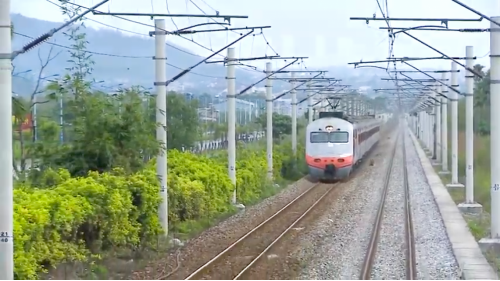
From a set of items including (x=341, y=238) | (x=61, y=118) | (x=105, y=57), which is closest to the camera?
(x=61, y=118)

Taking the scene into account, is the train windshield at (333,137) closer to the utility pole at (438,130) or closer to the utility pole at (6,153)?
the utility pole at (438,130)

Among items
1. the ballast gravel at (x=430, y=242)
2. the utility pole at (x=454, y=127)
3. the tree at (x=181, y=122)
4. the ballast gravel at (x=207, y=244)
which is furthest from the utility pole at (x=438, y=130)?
the ballast gravel at (x=207, y=244)

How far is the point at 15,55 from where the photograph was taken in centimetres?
998

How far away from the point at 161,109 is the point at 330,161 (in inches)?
755

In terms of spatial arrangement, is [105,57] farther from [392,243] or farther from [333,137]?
[392,243]

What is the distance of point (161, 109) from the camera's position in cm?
1773

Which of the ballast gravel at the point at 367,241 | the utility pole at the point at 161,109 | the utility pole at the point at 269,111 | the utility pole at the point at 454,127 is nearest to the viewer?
the ballast gravel at the point at 367,241

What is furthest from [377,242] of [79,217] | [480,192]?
[480,192]

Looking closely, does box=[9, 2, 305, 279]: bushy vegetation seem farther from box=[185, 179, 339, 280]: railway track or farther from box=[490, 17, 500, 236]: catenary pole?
box=[490, 17, 500, 236]: catenary pole

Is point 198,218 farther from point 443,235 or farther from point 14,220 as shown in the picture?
point 14,220

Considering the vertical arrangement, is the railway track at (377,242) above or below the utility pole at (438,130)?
below

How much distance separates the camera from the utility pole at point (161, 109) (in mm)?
17375

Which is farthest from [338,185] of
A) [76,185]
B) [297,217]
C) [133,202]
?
[76,185]

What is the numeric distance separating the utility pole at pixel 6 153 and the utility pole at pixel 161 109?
7.49 metres
